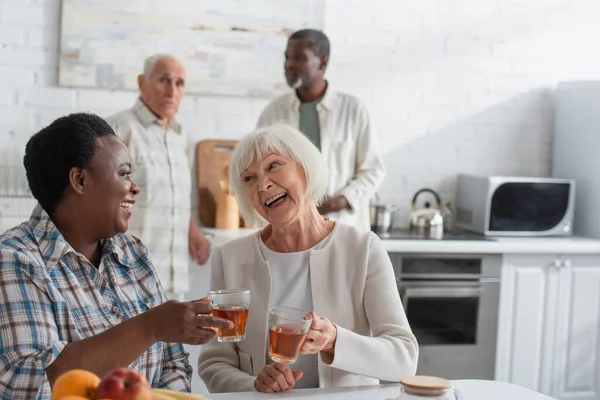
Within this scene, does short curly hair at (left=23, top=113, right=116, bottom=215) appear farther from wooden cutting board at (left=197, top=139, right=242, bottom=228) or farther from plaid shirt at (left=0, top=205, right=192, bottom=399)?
wooden cutting board at (left=197, top=139, right=242, bottom=228)

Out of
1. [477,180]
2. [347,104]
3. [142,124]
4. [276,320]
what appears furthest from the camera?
[477,180]

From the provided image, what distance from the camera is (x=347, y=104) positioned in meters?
3.56

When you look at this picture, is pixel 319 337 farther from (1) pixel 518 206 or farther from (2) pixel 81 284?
(1) pixel 518 206

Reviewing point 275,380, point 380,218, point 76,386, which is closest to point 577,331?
point 380,218

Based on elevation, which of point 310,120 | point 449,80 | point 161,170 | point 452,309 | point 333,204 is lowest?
point 452,309

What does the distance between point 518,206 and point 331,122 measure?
1263 millimetres

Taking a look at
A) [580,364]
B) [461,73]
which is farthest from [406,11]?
[580,364]

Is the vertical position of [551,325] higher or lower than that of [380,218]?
lower

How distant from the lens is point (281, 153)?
2014 mm

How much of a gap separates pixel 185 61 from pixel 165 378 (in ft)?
8.20

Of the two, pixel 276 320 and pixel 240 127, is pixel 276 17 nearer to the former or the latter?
pixel 240 127

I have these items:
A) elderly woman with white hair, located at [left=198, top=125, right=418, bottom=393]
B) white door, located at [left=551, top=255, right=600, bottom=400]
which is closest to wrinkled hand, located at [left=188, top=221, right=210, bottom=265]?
elderly woman with white hair, located at [left=198, top=125, right=418, bottom=393]

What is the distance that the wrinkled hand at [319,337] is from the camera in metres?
1.65

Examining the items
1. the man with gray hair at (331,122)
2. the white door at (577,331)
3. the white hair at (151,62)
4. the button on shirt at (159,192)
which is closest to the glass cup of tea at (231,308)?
the button on shirt at (159,192)
